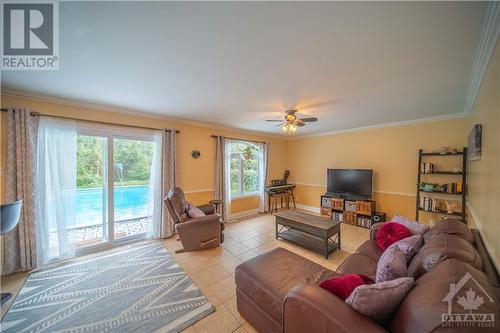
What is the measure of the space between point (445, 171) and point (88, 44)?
5495mm

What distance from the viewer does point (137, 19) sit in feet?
4.06

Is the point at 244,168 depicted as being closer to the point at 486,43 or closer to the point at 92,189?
the point at 92,189

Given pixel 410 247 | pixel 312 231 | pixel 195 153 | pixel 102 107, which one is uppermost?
pixel 102 107

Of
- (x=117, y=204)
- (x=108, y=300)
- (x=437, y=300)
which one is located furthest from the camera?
(x=117, y=204)

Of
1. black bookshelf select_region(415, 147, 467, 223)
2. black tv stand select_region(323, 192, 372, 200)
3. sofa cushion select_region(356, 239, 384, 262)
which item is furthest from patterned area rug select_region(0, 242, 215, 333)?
black bookshelf select_region(415, 147, 467, 223)

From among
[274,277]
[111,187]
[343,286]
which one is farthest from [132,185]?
[343,286]

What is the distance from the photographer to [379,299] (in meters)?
0.96

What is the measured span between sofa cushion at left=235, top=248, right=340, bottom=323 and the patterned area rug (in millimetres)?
592

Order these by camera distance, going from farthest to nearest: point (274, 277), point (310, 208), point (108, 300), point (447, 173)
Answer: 1. point (310, 208)
2. point (447, 173)
3. point (108, 300)
4. point (274, 277)

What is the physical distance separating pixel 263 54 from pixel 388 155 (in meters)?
4.08


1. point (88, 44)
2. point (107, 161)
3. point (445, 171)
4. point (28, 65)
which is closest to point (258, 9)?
point (88, 44)

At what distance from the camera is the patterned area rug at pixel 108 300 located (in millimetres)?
1661

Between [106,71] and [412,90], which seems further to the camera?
[412,90]

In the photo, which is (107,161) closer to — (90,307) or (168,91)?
(168,91)
